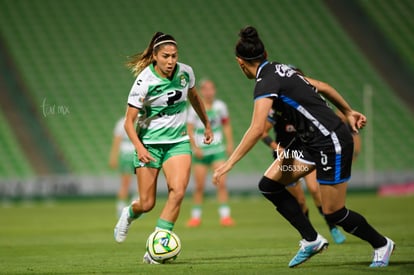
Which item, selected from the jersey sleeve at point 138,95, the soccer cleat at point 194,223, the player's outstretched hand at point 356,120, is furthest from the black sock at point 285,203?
the soccer cleat at point 194,223

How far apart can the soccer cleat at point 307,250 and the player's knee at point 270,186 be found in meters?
0.60

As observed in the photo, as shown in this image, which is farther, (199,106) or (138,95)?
(199,106)

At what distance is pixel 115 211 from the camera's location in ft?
63.6

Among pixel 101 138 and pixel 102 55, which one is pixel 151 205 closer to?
pixel 101 138

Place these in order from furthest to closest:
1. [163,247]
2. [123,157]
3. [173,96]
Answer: [123,157] < [173,96] < [163,247]

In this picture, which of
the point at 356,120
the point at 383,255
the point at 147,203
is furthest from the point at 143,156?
the point at 383,255

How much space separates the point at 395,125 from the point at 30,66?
12.2 meters

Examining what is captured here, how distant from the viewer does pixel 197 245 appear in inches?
428

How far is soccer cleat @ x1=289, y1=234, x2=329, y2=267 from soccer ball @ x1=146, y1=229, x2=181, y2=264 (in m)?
1.30

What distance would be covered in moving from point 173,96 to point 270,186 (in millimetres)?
1683

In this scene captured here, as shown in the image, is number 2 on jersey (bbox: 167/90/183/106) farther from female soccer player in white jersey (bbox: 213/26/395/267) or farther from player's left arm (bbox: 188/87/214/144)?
female soccer player in white jersey (bbox: 213/26/395/267)

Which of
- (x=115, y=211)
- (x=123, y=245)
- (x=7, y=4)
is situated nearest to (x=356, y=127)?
(x=123, y=245)

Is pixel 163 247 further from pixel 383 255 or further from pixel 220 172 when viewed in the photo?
pixel 383 255

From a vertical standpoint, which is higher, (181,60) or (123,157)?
(181,60)
